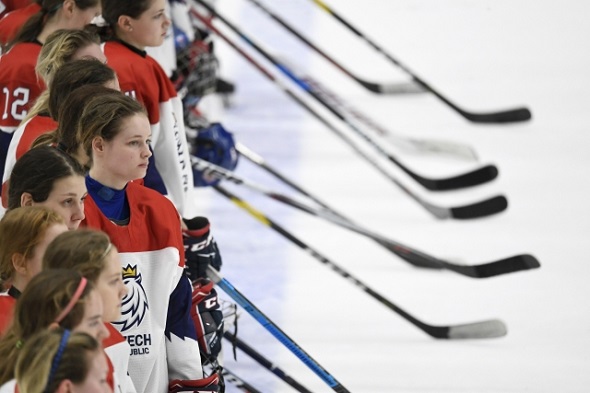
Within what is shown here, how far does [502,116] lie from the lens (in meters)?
5.66

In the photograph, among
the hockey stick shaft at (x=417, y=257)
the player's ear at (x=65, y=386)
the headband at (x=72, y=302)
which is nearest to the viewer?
the player's ear at (x=65, y=386)

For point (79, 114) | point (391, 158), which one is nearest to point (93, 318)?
point (79, 114)

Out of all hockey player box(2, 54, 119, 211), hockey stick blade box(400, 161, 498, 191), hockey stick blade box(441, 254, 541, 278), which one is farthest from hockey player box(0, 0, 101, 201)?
hockey stick blade box(400, 161, 498, 191)

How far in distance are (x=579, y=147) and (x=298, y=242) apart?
191 centimetres

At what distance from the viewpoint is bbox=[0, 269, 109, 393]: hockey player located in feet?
6.02

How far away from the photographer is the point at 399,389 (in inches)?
134

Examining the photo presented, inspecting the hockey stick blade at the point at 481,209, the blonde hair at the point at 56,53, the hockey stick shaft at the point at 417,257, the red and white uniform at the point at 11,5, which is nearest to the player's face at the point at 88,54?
the blonde hair at the point at 56,53

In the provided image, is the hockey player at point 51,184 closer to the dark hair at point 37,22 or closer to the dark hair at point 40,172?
the dark hair at point 40,172

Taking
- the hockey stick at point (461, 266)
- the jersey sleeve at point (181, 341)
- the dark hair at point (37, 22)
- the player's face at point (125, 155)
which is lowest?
the hockey stick at point (461, 266)

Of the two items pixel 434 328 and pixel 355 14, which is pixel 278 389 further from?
pixel 355 14

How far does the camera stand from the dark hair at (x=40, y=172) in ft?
7.62

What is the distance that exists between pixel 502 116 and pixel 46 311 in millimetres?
4026

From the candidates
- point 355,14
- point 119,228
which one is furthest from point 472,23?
point 119,228

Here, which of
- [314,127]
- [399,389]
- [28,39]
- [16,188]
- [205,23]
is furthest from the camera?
[314,127]
